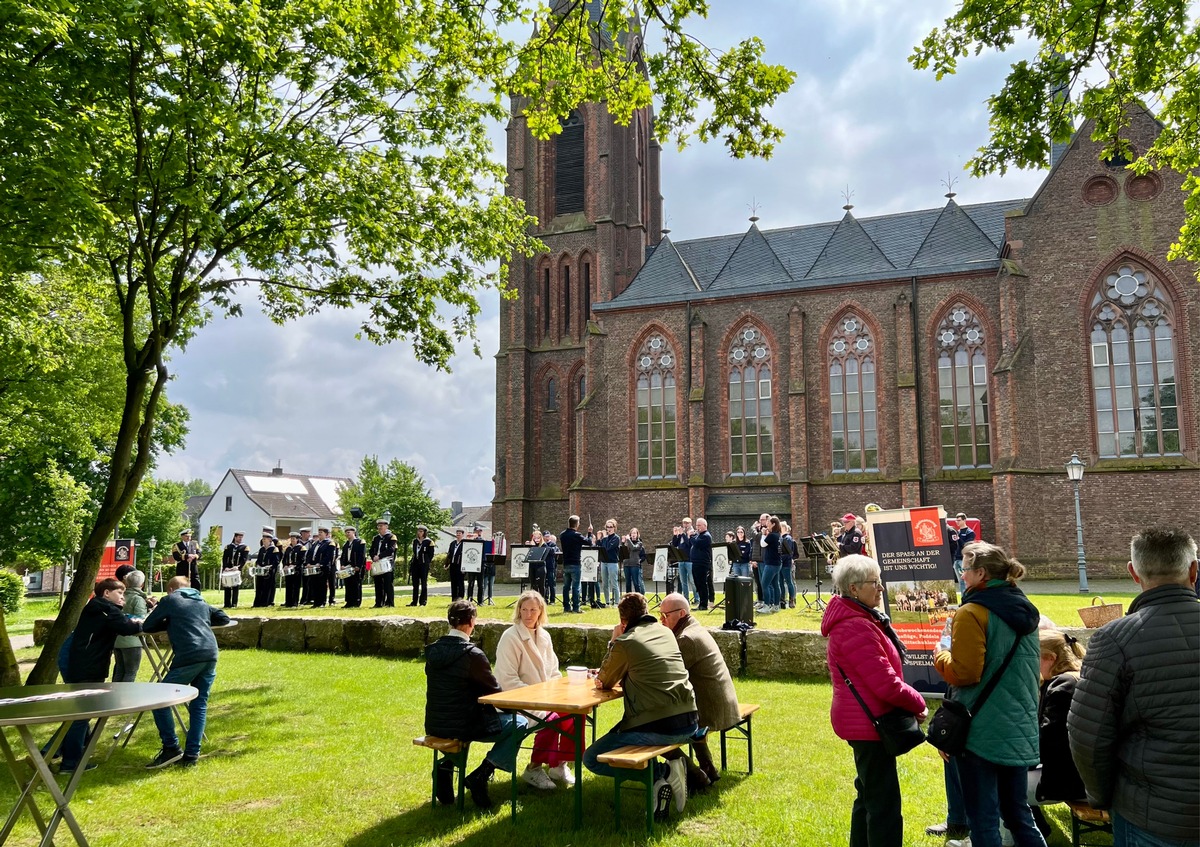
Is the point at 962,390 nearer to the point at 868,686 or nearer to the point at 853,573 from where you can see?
the point at 853,573

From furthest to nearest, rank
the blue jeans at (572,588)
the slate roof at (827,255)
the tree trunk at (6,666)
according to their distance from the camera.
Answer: the slate roof at (827,255) < the blue jeans at (572,588) < the tree trunk at (6,666)

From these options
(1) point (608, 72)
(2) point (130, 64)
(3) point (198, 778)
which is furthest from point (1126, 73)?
(3) point (198, 778)

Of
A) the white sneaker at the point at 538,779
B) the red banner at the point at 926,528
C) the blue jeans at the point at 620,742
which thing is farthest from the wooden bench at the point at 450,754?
the red banner at the point at 926,528

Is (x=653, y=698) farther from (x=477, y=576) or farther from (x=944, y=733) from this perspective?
(x=477, y=576)

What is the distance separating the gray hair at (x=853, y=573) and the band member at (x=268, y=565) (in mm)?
19276

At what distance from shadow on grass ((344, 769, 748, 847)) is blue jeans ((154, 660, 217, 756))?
8.78 ft

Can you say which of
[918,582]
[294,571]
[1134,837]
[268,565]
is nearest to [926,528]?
[918,582]

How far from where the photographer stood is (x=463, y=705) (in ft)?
20.1

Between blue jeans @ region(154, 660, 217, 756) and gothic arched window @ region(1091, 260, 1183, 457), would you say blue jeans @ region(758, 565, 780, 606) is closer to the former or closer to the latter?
blue jeans @ region(154, 660, 217, 756)

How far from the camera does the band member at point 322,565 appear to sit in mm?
19531

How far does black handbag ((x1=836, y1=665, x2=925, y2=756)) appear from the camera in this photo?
4.27 m

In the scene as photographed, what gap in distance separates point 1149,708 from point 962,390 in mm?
27144

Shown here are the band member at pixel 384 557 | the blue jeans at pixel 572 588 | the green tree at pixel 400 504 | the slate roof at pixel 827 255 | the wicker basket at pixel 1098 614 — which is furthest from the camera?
the green tree at pixel 400 504

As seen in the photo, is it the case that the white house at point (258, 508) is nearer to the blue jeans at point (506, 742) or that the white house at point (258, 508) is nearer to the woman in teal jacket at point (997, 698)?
the blue jeans at point (506, 742)
